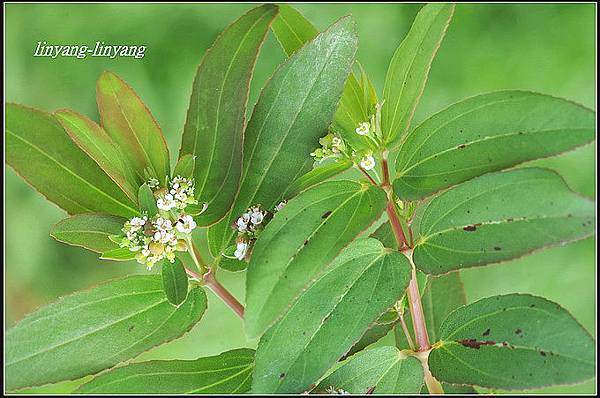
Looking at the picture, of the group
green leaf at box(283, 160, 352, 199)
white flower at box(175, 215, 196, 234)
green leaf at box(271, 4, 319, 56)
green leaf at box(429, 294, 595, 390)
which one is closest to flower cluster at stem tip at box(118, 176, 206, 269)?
white flower at box(175, 215, 196, 234)

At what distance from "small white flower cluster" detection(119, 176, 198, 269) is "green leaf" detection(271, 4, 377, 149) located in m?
0.21

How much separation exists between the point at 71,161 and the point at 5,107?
0.33 ft

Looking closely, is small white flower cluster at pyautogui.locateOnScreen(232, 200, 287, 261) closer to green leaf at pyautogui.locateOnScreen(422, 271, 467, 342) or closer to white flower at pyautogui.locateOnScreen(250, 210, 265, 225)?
white flower at pyautogui.locateOnScreen(250, 210, 265, 225)

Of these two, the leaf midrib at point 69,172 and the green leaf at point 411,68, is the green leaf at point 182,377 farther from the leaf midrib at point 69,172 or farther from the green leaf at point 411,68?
the green leaf at point 411,68

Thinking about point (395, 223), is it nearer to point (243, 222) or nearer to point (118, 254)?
point (243, 222)

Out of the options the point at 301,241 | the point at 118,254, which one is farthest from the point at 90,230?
the point at 301,241

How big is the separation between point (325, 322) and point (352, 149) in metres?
0.22

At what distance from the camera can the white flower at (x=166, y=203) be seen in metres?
0.87

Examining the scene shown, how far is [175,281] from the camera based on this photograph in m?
0.88

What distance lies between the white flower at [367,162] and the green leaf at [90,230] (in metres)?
0.30

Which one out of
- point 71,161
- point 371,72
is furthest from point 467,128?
point 371,72

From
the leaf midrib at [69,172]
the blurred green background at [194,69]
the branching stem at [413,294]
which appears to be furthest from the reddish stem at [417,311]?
the blurred green background at [194,69]

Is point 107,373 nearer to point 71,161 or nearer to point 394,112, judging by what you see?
point 71,161

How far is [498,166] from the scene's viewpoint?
0.80m
